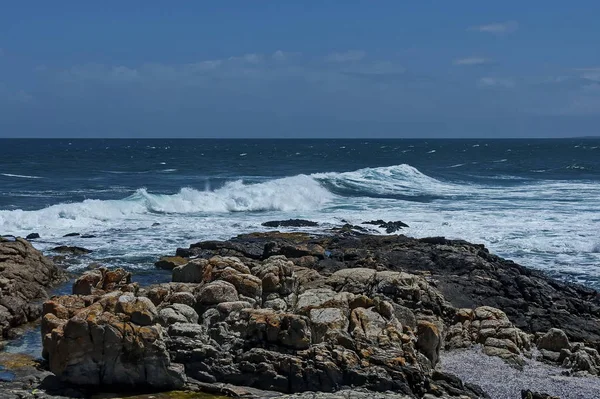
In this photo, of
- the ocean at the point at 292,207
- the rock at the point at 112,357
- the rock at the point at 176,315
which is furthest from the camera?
the ocean at the point at 292,207

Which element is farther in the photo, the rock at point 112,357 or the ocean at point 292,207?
the ocean at point 292,207

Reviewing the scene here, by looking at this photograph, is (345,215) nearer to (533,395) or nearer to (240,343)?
(240,343)

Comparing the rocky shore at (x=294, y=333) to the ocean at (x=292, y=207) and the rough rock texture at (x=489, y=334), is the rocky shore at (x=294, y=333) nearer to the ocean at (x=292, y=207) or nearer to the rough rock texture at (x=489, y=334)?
the rough rock texture at (x=489, y=334)

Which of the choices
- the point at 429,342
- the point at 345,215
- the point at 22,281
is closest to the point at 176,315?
the point at 429,342

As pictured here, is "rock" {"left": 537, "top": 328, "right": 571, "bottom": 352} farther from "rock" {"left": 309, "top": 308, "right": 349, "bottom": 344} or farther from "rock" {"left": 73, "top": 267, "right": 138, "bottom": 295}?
"rock" {"left": 73, "top": 267, "right": 138, "bottom": 295}

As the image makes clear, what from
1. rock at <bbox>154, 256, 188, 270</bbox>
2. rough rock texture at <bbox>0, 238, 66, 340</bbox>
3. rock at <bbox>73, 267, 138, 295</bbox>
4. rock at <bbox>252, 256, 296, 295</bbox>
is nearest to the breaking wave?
rock at <bbox>154, 256, 188, 270</bbox>

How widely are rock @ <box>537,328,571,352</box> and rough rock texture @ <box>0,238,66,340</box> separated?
47.3 feet

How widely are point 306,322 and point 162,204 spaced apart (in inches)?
1476

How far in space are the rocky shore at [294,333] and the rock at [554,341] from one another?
0.10ft

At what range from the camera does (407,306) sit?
73.7 feet

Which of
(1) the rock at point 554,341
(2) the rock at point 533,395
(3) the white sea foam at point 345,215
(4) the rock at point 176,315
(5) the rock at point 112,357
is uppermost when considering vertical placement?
(4) the rock at point 176,315

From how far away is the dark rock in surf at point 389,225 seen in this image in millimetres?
42491

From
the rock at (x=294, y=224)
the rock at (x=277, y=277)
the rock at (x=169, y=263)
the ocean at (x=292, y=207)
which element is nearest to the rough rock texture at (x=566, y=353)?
the rock at (x=277, y=277)

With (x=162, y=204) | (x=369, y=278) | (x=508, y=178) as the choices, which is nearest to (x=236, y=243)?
(x=369, y=278)
